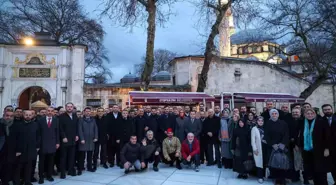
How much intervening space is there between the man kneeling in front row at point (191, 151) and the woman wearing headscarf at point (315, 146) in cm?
291

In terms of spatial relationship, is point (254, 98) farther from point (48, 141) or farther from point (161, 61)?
point (161, 61)

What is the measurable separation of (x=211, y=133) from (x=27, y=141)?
537 centimetres

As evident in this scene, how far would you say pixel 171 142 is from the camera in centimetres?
785

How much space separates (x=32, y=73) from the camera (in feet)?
55.9

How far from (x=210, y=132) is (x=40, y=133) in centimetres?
512

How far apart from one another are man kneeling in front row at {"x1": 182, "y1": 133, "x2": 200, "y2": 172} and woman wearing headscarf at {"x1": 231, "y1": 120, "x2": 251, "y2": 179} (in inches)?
47.8

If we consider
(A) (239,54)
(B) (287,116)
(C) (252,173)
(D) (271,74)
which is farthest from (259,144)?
(A) (239,54)

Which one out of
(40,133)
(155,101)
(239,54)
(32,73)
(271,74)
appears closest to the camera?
(40,133)

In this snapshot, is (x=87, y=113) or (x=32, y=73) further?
(x=32, y=73)

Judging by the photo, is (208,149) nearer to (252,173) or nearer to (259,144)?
(252,173)

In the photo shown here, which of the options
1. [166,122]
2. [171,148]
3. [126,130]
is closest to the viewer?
[171,148]

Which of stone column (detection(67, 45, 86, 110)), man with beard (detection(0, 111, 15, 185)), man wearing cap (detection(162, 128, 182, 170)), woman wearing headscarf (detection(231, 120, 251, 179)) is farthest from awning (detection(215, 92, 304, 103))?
man with beard (detection(0, 111, 15, 185))

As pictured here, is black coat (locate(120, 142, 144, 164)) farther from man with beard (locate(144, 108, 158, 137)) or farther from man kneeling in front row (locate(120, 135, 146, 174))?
man with beard (locate(144, 108, 158, 137))

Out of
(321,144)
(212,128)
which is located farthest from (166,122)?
(321,144)
